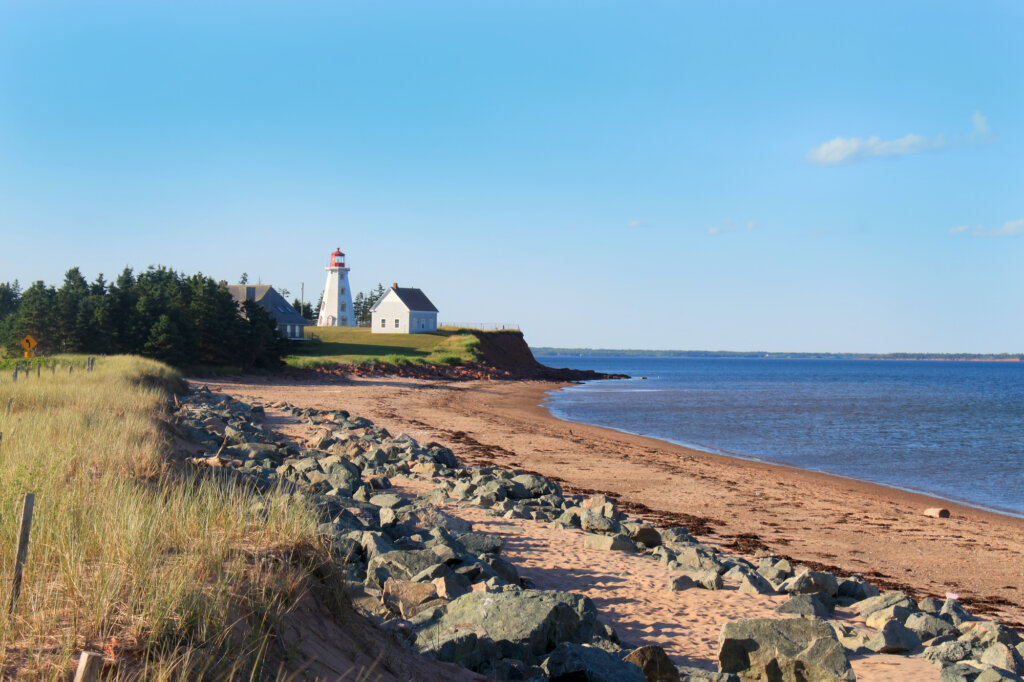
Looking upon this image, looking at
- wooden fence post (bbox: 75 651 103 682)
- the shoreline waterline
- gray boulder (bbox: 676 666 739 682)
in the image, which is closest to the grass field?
the shoreline waterline

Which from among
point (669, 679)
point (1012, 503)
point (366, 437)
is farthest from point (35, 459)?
point (1012, 503)

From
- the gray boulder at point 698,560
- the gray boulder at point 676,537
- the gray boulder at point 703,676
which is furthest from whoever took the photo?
the gray boulder at point 676,537

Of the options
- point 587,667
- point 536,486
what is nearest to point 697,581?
point 587,667

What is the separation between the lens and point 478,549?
8672 millimetres

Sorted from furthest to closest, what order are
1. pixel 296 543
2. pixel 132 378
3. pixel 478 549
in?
pixel 132 378 < pixel 478 549 < pixel 296 543

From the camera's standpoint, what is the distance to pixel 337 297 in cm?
9038

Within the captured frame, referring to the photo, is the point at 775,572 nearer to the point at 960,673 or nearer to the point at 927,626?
the point at 927,626

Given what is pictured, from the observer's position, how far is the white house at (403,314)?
268 ft

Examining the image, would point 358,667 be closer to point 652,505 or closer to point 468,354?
point 652,505

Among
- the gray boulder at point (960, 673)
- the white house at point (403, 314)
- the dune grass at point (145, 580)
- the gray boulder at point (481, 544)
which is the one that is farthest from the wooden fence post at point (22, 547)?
the white house at point (403, 314)

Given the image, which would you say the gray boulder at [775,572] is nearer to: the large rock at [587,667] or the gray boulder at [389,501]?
the large rock at [587,667]

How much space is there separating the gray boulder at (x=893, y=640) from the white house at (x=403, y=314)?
2960 inches

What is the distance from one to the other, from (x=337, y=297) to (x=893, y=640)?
87.4 metres

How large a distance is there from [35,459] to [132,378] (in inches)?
682
